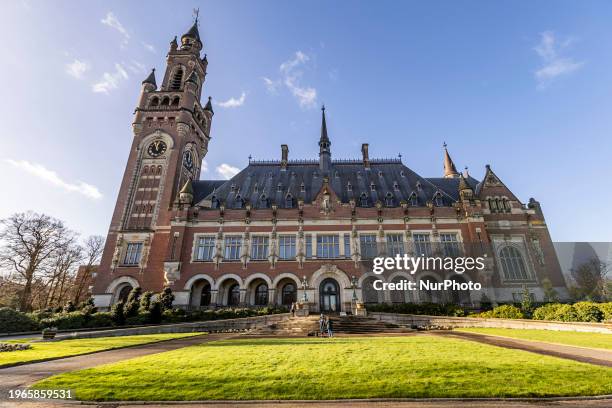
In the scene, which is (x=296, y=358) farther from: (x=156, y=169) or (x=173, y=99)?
(x=173, y=99)

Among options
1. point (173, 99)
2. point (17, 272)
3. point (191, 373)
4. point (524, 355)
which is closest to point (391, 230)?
point (524, 355)

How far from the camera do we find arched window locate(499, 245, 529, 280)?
31.2 m

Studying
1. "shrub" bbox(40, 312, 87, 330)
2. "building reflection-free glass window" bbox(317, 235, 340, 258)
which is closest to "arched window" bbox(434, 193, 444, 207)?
"building reflection-free glass window" bbox(317, 235, 340, 258)

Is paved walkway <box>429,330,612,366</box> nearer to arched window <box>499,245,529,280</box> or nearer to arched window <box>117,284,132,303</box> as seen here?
arched window <box>499,245,529,280</box>

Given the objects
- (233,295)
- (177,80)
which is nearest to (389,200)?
(233,295)

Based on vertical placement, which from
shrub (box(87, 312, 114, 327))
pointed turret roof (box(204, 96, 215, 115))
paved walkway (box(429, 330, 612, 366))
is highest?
pointed turret roof (box(204, 96, 215, 115))

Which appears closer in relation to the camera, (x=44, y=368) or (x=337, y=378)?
(x=337, y=378)

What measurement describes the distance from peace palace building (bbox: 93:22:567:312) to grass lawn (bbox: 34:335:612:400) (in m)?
21.8

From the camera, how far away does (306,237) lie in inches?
1315

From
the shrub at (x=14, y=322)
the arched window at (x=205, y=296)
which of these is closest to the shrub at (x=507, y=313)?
the arched window at (x=205, y=296)

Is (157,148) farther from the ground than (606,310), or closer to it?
farther from the ground

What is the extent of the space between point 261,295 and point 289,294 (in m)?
3.29

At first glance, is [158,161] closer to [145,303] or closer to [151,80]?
[151,80]

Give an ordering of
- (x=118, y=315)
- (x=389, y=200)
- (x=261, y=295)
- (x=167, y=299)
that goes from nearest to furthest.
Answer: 1. (x=118, y=315)
2. (x=167, y=299)
3. (x=261, y=295)
4. (x=389, y=200)
